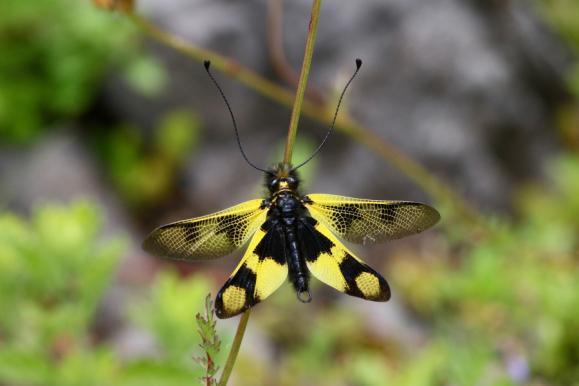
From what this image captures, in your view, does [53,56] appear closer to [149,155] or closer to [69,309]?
[149,155]

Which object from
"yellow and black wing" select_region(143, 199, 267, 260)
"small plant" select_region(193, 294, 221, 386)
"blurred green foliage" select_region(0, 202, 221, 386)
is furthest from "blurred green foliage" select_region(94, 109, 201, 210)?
"small plant" select_region(193, 294, 221, 386)

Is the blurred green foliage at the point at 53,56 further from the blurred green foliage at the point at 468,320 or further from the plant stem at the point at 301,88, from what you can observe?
the plant stem at the point at 301,88

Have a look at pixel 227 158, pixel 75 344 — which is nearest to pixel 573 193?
pixel 227 158

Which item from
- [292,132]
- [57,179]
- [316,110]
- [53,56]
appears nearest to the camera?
[292,132]

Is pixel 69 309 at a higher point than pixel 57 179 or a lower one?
lower

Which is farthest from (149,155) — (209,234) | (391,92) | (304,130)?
(209,234)

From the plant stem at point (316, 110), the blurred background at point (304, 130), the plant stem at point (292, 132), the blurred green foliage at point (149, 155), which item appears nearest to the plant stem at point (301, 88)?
the plant stem at point (292, 132)
